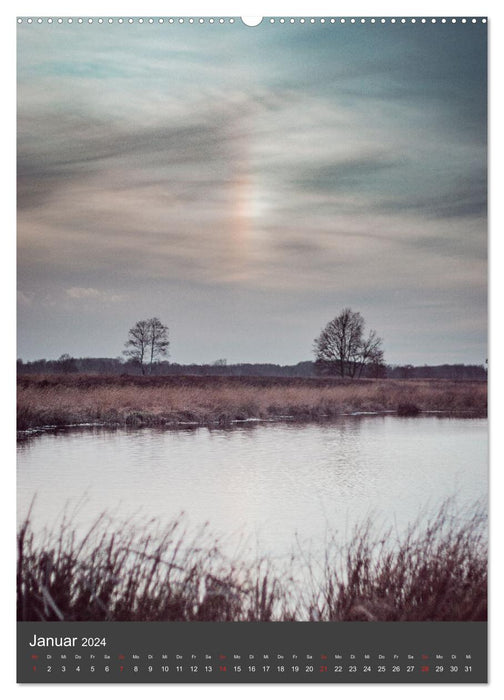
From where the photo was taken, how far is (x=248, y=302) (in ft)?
23.0

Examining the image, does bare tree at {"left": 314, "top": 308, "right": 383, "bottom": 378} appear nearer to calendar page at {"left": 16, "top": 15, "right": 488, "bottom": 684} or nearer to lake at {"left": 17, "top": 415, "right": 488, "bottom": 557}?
calendar page at {"left": 16, "top": 15, "right": 488, "bottom": 684}

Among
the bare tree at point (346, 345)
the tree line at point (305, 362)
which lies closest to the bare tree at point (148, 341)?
the tree line at point (305, 362)

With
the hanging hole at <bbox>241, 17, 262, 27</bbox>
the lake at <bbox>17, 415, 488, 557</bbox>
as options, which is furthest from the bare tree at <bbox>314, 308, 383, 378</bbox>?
the hanging hole at <bbox>241, 17, 262, 27</bbox>

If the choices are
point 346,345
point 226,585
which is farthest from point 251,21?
point 346,345

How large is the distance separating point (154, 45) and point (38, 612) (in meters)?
3.87

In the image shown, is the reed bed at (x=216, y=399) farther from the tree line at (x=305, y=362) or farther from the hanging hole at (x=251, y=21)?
the hanging hole at (x=251, y=21)

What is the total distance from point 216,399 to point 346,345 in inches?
250

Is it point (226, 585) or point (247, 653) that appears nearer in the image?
point (247, 653)

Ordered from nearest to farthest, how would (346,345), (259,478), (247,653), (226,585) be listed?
(247,653)
(226,585)
(346,345)
(259,478)

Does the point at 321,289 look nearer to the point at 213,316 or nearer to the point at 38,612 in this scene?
the point at 213,316

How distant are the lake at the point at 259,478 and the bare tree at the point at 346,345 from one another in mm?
1284

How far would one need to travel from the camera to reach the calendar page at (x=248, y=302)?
4262 mm

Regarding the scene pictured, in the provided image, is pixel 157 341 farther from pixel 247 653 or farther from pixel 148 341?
pixel 247 653
